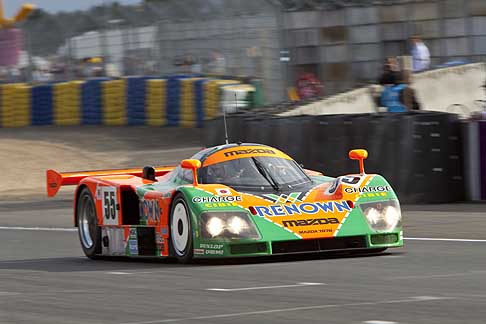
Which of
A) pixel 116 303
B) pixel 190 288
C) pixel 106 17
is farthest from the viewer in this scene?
pixel 106 17

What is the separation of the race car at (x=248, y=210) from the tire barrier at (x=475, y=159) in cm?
486

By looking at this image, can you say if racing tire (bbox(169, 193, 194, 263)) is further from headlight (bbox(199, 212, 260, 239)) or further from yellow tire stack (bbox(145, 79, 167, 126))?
yellow tire stack (bbox(145, 79, 167, 126))

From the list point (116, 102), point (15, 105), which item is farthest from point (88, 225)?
point (15, 105)

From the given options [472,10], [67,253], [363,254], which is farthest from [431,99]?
[363,254]

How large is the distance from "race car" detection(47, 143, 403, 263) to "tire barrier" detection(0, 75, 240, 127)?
60.8 ft

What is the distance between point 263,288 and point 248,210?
5.85 feet

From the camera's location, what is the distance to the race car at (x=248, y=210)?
9695mm

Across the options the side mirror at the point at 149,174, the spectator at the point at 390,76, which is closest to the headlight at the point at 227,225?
the side mirror at the point at 149,174

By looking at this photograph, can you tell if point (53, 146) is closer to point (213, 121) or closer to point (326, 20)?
point (326, 20)

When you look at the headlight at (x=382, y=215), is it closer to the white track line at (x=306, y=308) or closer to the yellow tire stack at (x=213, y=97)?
the white track line at (x=306, y=308)

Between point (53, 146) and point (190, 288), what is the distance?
23.3 m

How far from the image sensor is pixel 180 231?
33.2 ft

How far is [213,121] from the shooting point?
771 inches

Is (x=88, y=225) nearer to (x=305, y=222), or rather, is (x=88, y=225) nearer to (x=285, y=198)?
(x=285, y=198)
